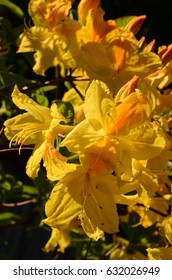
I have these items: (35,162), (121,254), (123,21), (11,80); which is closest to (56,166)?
(35,162)

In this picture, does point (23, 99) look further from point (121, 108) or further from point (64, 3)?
point (64, 3)

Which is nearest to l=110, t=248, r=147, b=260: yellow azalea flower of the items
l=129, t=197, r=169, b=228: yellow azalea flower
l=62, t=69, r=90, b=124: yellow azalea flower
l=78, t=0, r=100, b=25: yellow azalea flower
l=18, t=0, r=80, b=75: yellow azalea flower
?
l=129, t=197, r=169, b=228: yellow azalea flower

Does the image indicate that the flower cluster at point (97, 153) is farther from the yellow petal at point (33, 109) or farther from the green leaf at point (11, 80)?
the green leaf at point (11, 80)

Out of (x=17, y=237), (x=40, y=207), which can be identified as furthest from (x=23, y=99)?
(x=17, y=237)

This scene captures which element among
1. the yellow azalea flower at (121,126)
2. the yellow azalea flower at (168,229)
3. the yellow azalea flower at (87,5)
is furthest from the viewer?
the yellow azalea flower at (87,5)

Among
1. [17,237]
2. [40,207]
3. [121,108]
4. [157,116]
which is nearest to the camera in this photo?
[121,108]

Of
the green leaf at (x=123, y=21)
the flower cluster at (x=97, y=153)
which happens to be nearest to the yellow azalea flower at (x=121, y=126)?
the flower cluster at (x=97, y=153)
